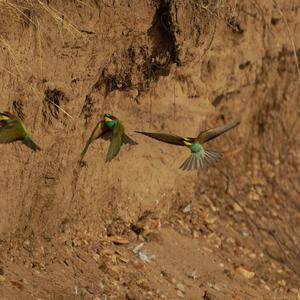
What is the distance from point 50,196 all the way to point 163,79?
1035mm

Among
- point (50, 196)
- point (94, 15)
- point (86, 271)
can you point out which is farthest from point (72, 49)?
point (86, 271)

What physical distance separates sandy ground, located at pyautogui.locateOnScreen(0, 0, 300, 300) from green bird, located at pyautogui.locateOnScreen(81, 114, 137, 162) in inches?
6.6

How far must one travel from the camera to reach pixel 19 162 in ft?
13.3

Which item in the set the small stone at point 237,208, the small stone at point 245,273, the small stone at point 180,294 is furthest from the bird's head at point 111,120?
the small stone at point 237,208

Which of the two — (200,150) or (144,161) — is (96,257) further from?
(200,150)

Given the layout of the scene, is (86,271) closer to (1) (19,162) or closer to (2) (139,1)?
(1) (19,162)

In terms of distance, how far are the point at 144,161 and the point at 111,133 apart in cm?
98

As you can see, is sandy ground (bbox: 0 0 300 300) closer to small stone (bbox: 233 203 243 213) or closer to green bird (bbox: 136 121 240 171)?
small stone (bbox: 233 203 243 213)

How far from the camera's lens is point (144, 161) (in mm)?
4891

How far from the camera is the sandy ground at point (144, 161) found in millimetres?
4020

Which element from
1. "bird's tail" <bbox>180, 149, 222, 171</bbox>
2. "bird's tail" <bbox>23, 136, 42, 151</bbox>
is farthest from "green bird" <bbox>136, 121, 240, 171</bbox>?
"bird's tail" <bbox>23, 136, 42, 151</bbox>

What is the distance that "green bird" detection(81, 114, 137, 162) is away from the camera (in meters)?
3.82

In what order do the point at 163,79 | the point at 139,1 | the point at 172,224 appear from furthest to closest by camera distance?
1. the point at 172,224
2. the point at 163,79
3. the point at 139,1

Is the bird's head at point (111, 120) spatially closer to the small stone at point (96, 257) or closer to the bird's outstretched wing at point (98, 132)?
the bird's outstretched wing at point (98, 132)
